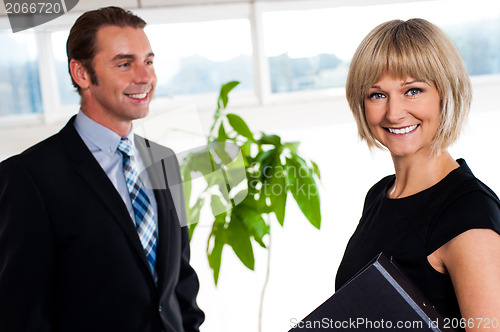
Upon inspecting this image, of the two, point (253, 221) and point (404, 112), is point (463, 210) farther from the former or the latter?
point (253, 221)

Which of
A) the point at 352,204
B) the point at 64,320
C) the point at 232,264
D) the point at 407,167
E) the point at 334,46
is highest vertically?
the point at 334,46

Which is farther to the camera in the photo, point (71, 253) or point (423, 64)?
point (71, 253)

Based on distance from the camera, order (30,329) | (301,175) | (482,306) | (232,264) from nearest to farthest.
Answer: (482,306) → (30,329) → (301,175) → (232,264)

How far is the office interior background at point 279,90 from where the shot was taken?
2902 millimetres

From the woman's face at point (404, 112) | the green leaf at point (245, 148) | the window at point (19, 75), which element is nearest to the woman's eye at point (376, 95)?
the woman's face at point (404, 112)

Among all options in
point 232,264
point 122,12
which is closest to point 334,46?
point 232,264

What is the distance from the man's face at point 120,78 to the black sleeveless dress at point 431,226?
0.66 metres

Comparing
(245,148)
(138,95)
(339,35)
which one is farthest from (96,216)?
(339,35)

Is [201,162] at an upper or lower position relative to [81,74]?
lower

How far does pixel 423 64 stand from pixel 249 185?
1.42 m

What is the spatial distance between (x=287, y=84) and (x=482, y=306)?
236 centimetres

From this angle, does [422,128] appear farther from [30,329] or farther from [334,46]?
[334,46]

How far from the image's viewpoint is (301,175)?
2.29 m

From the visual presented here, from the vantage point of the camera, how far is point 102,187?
132 centimetres
